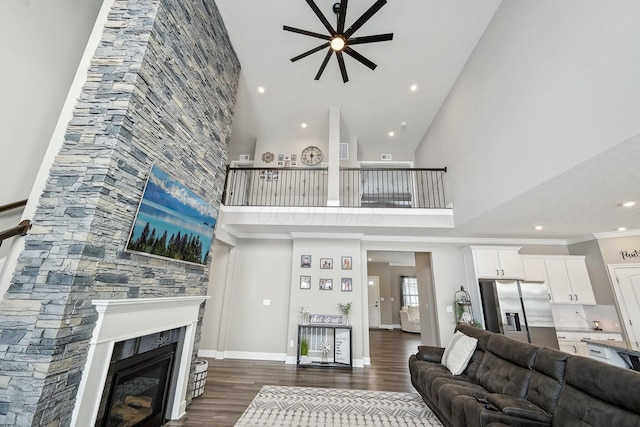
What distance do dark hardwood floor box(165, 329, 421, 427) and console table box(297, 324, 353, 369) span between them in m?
0.21

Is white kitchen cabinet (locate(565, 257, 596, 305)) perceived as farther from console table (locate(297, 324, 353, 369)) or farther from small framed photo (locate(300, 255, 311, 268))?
small framed photo (locate(300, 255, 311, 268))

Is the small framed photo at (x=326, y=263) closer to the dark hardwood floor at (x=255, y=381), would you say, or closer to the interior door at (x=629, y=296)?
the dark hardwood floor at (x=255, y=381)

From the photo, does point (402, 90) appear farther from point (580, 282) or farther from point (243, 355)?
point (243, 355)

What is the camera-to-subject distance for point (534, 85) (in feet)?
9.71

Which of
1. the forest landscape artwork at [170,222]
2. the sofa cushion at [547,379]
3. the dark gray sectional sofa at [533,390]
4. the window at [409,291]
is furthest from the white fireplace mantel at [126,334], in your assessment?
the window at [409,291]

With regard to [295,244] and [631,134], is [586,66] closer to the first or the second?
[631,134]

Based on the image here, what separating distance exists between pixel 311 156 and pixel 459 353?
18.1 ft

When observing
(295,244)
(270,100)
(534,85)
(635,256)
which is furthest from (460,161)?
(270,100)

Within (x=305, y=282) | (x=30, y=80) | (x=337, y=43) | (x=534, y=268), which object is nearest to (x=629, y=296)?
(x=534, y=268)

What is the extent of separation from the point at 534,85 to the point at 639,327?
15.8ft

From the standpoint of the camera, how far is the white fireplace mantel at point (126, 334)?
1.85 metres

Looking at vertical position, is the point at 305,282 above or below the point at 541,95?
below

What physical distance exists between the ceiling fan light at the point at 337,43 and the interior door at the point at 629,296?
254 inches

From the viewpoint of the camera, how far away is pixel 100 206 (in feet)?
6.37
